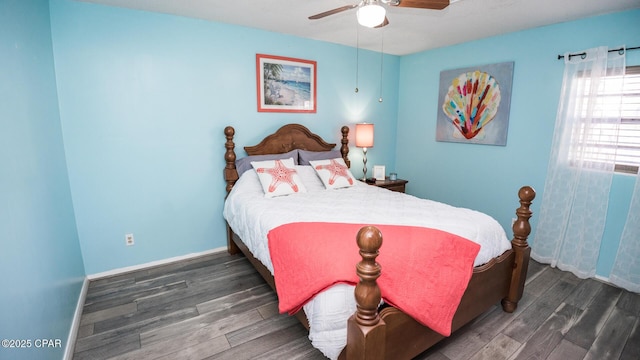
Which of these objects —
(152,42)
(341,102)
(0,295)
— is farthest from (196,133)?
(0,295)

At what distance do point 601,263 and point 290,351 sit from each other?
9.62 feet

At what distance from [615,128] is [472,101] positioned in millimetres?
1348

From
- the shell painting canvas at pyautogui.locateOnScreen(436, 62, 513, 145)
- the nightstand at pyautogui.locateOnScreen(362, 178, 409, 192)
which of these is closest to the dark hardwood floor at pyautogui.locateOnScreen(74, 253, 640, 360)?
the shell painting canvas at pyautogui.locateOnScreen(436, 62, 513, 145)

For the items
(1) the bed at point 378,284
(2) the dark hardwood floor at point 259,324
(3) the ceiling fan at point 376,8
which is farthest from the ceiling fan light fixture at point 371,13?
(2) the dark hardwood floor at point 259,324

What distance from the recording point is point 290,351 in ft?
6.13

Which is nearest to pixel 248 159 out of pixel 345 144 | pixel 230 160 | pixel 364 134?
pixel 230 160

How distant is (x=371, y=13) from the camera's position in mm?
1758

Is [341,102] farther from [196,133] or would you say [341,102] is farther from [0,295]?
[0,295]

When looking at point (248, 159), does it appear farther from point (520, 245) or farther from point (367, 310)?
point (520, 245)

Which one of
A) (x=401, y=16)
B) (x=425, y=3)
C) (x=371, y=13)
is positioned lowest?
(x=371, y=13)

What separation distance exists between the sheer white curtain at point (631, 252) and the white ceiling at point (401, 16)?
1.60 metres

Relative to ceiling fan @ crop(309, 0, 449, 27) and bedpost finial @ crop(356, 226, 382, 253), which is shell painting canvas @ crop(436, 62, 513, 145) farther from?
bedpost finial @ crop(356, 226, 382, 253)

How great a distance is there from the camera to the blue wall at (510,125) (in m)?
2.71

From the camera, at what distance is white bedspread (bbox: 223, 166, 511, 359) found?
150cm
